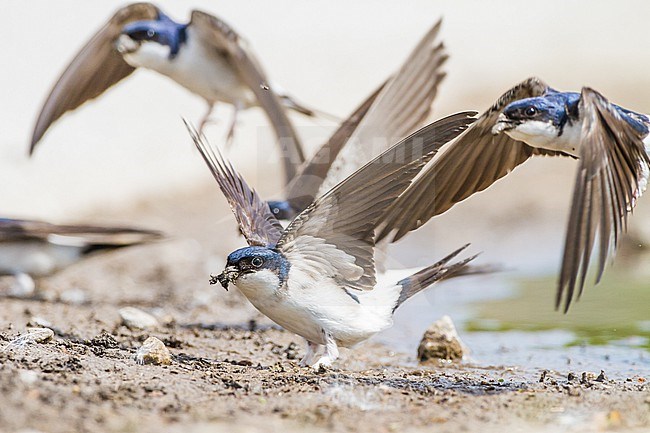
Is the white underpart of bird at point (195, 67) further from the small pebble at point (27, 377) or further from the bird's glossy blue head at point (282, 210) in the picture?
the small pebble at point (27, 377)

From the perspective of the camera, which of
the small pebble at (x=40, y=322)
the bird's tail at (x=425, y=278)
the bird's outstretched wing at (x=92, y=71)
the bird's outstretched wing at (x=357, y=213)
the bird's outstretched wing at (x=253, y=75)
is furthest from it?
the bird's outstretched wing at (x=92, y=71)

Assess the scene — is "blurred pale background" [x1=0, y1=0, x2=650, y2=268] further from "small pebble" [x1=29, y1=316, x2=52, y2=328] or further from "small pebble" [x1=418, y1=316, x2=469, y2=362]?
"small pebble" [x1=29, y1=316, x2=52, y2=328]

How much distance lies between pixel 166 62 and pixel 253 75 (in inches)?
31.1

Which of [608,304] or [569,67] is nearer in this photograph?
[608,304]

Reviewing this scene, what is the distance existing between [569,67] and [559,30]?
1924 mm

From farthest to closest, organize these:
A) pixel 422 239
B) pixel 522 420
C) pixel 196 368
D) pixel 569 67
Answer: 1. pixel 569 67
2. pixel 422 239
3. pixel 196 368
4. pixel 522 420

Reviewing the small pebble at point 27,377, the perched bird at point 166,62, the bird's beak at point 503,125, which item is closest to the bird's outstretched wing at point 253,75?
the perched bird at point 166,62

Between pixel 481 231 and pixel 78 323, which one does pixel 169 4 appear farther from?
pixel 78 323

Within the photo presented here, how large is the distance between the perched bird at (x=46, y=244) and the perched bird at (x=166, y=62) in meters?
0.62

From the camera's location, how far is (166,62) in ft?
24.5

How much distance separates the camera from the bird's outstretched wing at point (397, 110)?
552 cm

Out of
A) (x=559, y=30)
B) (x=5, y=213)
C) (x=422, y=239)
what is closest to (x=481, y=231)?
(x=422, y=239)

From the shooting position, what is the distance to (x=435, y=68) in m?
5.85

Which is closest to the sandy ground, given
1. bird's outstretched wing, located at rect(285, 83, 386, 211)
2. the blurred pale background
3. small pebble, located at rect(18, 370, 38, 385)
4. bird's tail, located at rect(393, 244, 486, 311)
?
small pebble, located at rect(18, 370, 38, 385)
